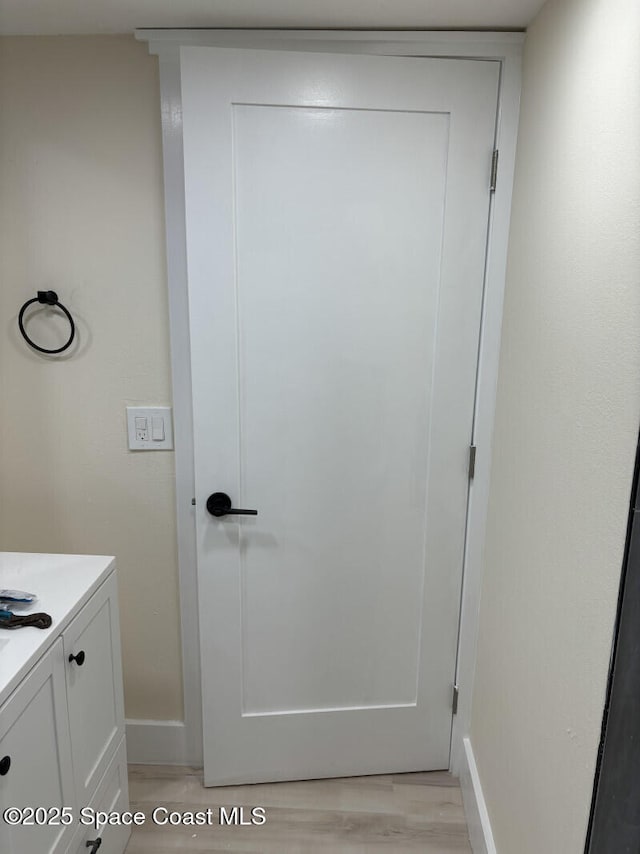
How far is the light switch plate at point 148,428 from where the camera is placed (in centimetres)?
177

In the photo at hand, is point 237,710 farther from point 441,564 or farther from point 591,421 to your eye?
point 591,421

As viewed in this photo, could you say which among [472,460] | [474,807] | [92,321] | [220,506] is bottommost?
[474,807]

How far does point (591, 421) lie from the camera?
40.8 inches

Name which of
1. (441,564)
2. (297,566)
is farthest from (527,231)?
(297,566)

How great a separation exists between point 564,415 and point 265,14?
3.74ft

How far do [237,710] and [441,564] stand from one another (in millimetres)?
775

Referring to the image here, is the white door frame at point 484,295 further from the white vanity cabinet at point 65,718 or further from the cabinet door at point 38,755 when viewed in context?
the cabinet door at point 38,755

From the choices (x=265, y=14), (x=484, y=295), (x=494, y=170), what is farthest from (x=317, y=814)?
(x=265, y=14)

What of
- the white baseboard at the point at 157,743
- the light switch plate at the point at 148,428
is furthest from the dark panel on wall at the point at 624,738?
the white baseboard at the point at 157,743

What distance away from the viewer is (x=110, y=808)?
1594 mm

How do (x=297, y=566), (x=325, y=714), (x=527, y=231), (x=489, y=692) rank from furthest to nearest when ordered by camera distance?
(x=325, y=714), (x=297, y=566), (x=489, y=692), (x=527, y=231)

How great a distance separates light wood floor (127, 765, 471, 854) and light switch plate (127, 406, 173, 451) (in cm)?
109

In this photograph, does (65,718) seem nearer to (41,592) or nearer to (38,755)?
(38,755)

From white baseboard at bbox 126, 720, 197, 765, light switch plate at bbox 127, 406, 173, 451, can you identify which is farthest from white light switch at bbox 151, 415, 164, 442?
white baseboard at bbox 126, 720, 197, 765
